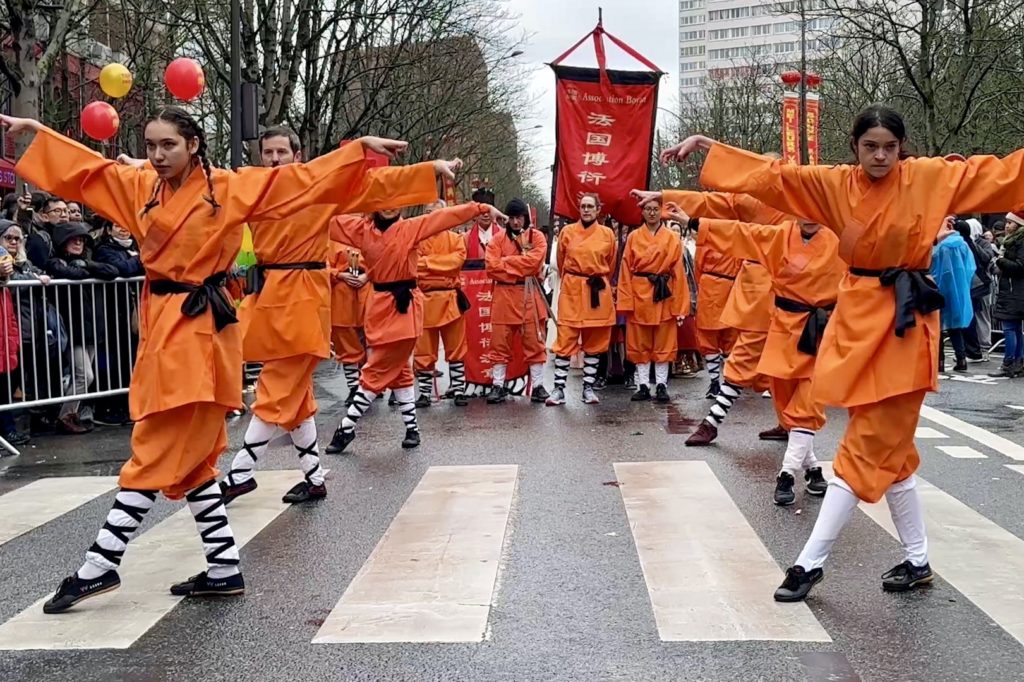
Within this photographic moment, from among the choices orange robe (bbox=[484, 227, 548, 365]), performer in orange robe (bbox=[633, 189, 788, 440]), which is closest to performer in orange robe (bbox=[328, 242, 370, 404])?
orange robe (bbox=[484, 227, 548, 365])

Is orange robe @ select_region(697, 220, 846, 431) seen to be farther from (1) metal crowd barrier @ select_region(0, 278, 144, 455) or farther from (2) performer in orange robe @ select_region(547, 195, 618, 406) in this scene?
(1) metal crowd barrier @ select_region(0, 278, 144, 455)

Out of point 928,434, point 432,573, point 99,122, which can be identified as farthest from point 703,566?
point 99,122

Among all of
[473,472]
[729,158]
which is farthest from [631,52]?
[729,158]

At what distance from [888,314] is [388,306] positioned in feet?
15.2

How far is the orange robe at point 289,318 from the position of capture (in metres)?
6.71

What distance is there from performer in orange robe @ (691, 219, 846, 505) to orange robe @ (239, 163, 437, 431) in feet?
9.10

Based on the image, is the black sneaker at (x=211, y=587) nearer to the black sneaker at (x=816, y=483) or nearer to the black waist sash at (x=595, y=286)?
the black sneaker at (x=816, y=483)

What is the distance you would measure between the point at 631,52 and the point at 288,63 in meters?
10.4

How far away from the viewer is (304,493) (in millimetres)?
6930

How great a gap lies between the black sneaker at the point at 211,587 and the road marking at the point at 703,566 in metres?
1.81

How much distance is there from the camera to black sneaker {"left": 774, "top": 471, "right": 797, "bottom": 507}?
664 cm

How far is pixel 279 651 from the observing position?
428 cm

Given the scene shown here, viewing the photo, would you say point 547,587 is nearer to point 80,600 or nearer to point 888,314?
point 888,314

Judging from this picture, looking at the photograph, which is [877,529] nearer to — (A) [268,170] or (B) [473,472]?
(B) [473,472]
